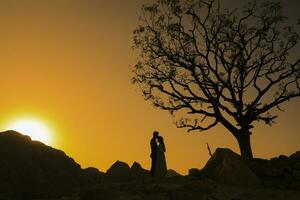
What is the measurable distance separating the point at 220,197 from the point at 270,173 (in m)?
4.35

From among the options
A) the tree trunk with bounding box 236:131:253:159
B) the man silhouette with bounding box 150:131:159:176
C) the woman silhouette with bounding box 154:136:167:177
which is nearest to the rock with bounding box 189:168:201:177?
the woman silhouette with bounding box 154:136:167:177

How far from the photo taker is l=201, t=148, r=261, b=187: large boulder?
73.7ft

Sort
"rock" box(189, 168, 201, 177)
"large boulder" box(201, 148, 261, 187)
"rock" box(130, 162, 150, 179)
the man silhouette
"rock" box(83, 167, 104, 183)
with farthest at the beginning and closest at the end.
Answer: "rock" box(83, 167, 104, 183), "rock" box(130, 162, 150, 179), the man silhouette, "rock" box(189, 168, 201, 177), "large boulder" box(201, 148, 261, 187)

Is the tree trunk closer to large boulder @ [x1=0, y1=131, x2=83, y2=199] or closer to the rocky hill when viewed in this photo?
the rocky hill

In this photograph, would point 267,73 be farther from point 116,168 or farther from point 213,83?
point 116,168

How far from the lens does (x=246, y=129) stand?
108 feet

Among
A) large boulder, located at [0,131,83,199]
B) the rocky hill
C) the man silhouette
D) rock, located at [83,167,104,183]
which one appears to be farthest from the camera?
rock, located at [83,167,104,183]

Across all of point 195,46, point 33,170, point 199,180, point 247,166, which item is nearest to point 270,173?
point 247,166

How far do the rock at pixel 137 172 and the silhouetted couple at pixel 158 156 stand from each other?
4.63 meters

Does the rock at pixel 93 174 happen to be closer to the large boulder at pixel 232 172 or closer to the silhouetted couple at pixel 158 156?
the silhouetted couple at pixel 158 156

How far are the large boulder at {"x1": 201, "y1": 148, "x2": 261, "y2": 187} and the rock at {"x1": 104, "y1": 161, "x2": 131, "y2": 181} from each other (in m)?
8.38

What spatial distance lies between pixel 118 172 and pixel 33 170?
752 cm

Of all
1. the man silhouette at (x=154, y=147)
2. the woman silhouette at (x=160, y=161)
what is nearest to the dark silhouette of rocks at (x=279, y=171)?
the woman silhouette at (x=160, y=161)

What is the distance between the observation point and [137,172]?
31.8 metres
